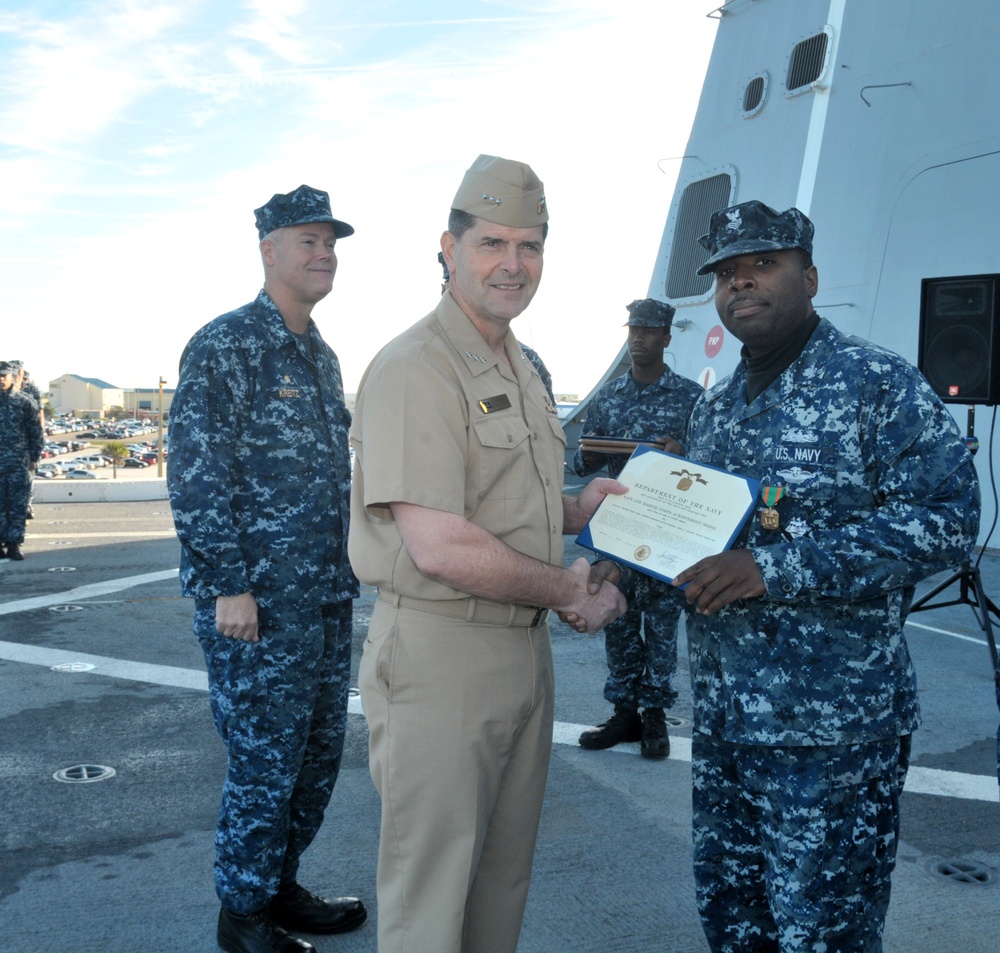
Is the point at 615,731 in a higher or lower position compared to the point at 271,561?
lower

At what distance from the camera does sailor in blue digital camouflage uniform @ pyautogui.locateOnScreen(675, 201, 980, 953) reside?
1.84m

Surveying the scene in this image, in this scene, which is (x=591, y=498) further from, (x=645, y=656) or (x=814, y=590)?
(x=645, y=656)

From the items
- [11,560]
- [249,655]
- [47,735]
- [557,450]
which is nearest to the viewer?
[557,450]

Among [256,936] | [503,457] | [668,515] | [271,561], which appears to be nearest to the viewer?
[503,457]

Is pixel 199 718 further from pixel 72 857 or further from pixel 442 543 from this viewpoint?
pixel 442 543

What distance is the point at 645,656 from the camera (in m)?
4.12

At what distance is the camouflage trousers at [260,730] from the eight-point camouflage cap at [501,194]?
1214 millimetres

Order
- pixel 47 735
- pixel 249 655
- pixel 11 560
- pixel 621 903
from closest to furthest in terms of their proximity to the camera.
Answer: pixel 249 655, pixel 621 903, pixel 47 735, pixel 11 560

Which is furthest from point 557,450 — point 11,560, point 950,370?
point 11,560

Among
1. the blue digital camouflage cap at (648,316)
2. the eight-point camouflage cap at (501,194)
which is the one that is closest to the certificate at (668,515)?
the eight-point camouflage cap at (501,194)

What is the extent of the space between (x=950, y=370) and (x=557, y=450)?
3984mm

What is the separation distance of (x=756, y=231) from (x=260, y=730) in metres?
1.75

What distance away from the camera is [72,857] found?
9.90 ft

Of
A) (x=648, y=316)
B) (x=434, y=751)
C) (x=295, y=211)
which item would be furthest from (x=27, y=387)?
(x=434, y=751)
